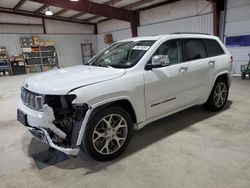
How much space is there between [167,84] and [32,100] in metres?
1.75

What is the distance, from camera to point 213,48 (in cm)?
373

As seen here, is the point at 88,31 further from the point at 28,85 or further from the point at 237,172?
the point at 237,172

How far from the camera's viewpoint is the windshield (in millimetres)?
2748

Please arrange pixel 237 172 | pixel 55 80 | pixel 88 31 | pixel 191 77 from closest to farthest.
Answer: pixel 237 172, pixel 55 80, pixel 191 77, pixel 88 31

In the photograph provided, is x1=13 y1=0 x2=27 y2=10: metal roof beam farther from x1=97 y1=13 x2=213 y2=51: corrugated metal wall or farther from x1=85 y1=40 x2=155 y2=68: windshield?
x1=85 y1=40 x2=155 y2=68: windshield

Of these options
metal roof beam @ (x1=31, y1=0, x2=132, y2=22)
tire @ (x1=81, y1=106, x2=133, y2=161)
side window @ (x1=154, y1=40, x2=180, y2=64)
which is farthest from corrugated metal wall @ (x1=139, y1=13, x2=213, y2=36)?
tire @ (x1=81, y1=106, x2=133, y2=161)

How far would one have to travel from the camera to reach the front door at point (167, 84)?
2.68 metres

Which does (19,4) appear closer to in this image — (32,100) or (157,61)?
(32,100)

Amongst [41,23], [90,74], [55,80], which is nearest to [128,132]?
[90,74]

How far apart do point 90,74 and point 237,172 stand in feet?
6.43

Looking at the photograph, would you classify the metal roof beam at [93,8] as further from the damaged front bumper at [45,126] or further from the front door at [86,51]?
the damaged front bumper at [45,126]

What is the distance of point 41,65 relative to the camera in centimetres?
1479

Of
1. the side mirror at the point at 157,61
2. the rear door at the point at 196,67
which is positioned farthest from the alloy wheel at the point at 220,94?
the side mirror at the point at 157,61

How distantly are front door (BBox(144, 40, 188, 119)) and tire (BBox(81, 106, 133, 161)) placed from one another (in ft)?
1.34
